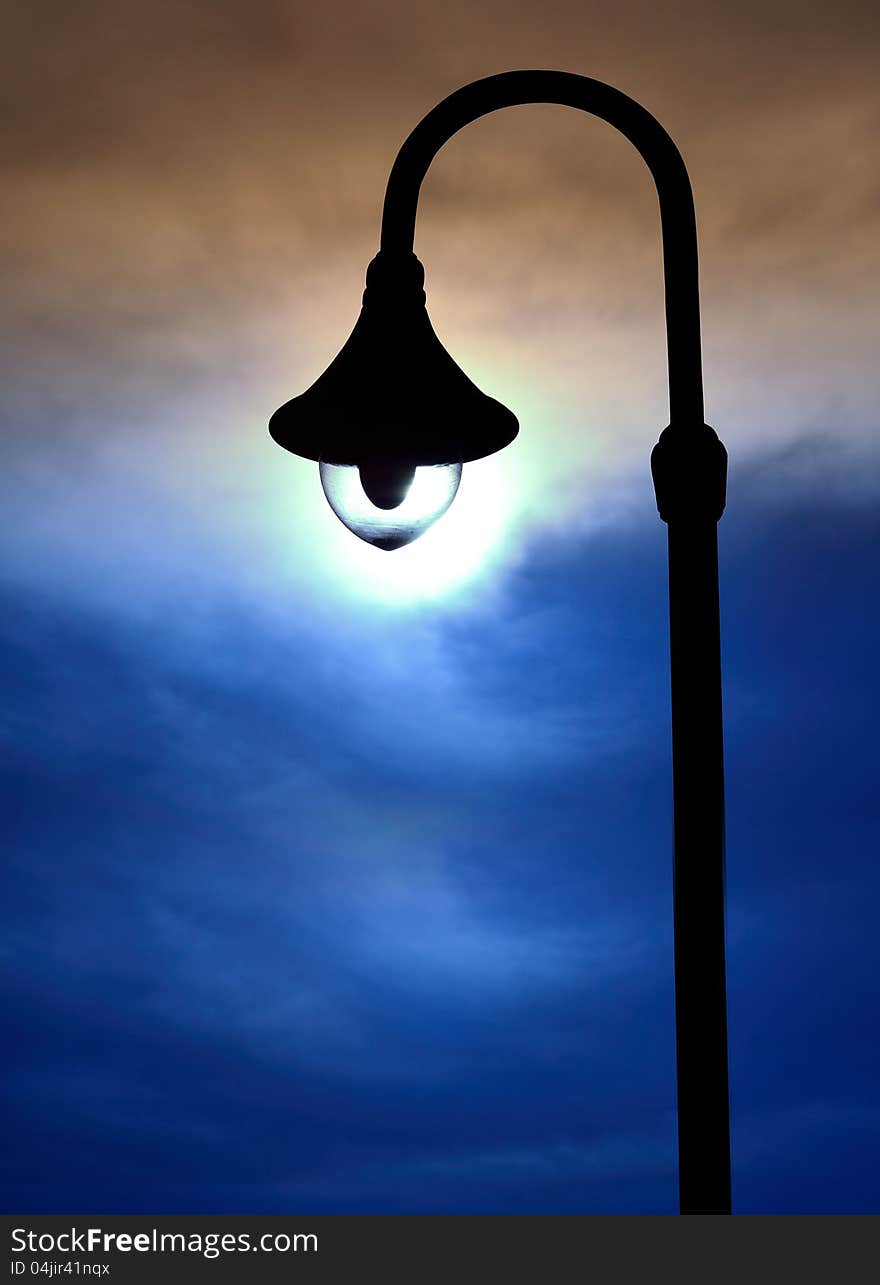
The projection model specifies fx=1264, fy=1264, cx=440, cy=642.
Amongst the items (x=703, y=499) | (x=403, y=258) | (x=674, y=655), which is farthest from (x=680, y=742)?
(x=403, y=258)

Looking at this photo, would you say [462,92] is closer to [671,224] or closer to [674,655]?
[671,224]

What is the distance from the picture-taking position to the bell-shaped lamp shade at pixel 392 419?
4746 mm

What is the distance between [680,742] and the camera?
384 centimetres

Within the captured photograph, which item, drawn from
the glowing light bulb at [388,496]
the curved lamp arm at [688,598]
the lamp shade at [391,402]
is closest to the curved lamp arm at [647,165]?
the curved lamp arm at [688,598]

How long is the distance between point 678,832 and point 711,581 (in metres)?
0.80

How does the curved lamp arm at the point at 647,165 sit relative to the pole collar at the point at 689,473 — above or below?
above

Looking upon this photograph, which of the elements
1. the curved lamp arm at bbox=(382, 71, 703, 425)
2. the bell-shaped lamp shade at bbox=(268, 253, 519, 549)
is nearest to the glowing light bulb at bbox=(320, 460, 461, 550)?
the bell-shaped lamp shade at bbox=(268, 253, 519, 549)

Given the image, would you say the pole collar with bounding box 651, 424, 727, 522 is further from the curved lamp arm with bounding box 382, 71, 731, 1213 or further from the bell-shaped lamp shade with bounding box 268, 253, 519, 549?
the bell-shaped lamp shade with bounding box 268, 253, 519, 549

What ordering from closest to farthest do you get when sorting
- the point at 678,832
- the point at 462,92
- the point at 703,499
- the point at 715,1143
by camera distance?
1. the point at 715,1143
2. the point at 678,832
3. the point at 703,499
4. the point at 462,92

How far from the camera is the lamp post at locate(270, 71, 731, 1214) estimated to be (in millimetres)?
3580

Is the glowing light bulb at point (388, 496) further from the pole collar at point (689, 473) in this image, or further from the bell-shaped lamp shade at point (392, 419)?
the pole collar at point (689, 473)

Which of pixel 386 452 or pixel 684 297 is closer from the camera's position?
pixel 684 297

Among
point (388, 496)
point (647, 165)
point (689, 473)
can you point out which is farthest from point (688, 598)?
point (647, 165)

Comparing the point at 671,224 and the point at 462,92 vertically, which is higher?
the point at 462,92
